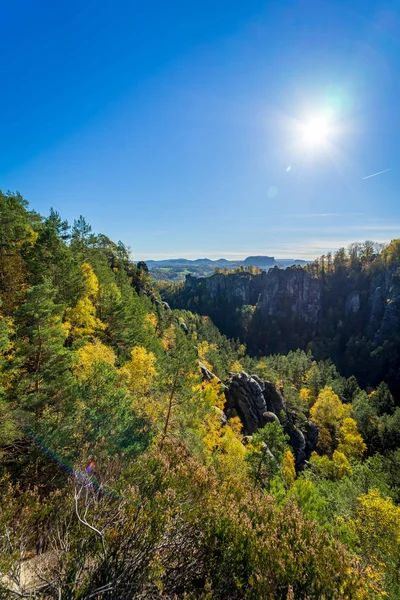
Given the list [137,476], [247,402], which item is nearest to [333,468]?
[247,402]

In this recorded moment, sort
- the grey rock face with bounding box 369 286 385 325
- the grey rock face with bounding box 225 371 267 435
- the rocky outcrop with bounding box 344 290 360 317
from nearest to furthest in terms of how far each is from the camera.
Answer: the grey rock face with bounding box 225 371 267 435
the grey rock face with bounding box 369 286 385 325
the rocky outcrop with bounding box 344 290 360 317

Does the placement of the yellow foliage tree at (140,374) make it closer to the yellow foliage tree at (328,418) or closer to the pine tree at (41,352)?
the pine tree at (41,352)

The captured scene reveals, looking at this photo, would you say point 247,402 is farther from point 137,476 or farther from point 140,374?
point 137,476

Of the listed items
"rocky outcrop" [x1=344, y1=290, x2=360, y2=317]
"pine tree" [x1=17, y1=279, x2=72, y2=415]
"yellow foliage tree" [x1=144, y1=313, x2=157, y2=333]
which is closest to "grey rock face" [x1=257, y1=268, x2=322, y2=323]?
"rocky outcrop" [x1=344, y1=290, x2=360, y2=317]

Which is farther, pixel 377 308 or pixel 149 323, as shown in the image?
pixel 377 308

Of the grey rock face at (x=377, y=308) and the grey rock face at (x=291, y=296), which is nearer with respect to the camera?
the grey rock face at (x=377, y=308)

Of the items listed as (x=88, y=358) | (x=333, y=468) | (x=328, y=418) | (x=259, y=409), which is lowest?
(x=328, y=418)

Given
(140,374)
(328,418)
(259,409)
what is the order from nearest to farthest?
(140,374)
(259,409)
(328,418)

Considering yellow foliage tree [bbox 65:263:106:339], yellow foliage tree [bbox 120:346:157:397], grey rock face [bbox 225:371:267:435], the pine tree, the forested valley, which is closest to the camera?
the forested valley

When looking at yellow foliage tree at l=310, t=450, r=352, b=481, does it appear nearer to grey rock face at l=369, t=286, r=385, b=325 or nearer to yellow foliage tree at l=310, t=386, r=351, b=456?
yellow foliage tree at l=310, t=386, r=351, b=456

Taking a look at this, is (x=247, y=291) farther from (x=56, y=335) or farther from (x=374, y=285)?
(x=56, y=335)

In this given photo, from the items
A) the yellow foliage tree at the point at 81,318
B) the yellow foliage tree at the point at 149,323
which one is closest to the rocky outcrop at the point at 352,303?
the yellow foliage tree at the point at 149,323

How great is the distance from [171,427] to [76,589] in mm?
12656

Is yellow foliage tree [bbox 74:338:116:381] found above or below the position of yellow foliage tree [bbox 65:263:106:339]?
below
